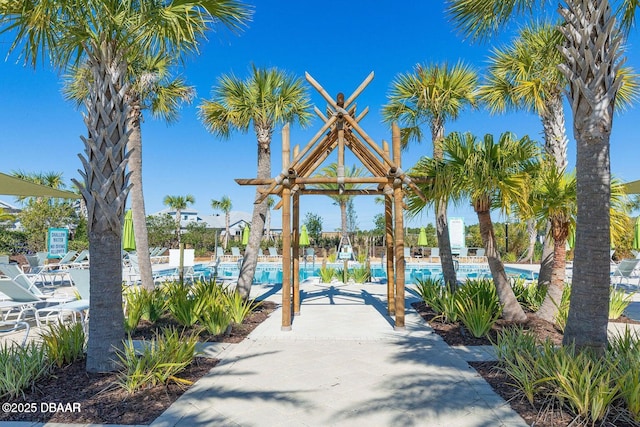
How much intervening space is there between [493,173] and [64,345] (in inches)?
Result: 250

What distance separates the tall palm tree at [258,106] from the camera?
27.5 ft

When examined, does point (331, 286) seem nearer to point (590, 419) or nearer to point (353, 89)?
point (353, 89)

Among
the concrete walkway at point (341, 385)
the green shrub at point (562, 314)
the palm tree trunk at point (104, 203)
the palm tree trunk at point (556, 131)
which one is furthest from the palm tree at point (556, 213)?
the palm tree trunk at point (104, 203)

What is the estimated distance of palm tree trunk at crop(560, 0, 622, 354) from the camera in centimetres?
367

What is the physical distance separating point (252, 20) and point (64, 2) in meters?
2.12

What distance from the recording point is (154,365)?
12.8 ft

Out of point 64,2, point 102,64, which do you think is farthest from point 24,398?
point 64,2

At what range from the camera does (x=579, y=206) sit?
152 inches

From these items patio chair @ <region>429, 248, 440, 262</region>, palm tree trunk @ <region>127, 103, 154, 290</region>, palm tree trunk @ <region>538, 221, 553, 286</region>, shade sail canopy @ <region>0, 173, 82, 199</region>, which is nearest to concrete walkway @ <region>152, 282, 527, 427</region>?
palm tree trunk @ <region>538, 221, 553, 286</region>

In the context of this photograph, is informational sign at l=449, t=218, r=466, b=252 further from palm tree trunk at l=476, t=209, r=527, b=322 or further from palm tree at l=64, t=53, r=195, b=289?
palm tree at l=64, t=53, r=195, b=289

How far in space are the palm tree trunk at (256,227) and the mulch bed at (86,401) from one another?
3.76 metres

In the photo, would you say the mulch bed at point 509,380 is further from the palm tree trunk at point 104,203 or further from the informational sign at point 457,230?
the informational sign at point 457,230

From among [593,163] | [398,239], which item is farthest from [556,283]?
[593,163]

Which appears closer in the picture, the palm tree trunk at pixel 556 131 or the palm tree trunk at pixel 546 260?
the palm tree trunk at pixel 546 260
